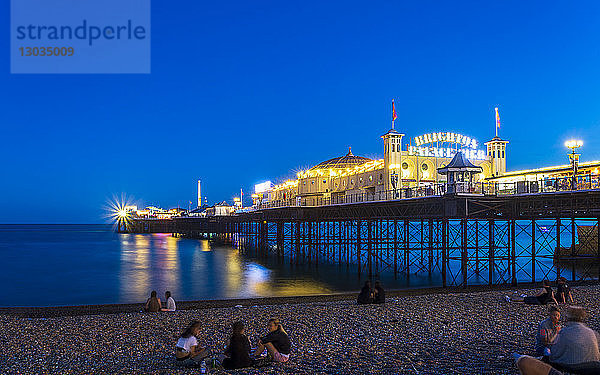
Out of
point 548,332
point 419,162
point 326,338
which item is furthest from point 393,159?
point 548,332

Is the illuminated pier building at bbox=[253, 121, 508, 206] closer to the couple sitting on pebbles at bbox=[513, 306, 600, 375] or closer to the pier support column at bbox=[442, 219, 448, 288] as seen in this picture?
the pier support column at bbox=[442, 219, 448, 288]

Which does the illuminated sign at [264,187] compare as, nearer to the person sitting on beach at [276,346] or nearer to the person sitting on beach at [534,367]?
the person sitting on beach at [276,346]

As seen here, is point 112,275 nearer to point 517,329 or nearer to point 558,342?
point 517,329

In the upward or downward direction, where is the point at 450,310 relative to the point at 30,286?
upward

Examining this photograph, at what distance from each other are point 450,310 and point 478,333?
10.5ft

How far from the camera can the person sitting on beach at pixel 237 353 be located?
8.48 meters

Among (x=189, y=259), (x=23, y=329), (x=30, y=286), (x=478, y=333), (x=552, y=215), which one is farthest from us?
(x=189, y=259)

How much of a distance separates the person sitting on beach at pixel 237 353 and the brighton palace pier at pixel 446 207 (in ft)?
53.3

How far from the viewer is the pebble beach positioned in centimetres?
873

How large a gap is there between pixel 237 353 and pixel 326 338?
123 inches

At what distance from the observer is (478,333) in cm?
1119

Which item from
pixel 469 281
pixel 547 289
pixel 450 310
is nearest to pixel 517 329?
pixel 450 310

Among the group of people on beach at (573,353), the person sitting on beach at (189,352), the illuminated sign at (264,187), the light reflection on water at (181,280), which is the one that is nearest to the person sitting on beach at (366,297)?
the person sitting on beach at (189,352)

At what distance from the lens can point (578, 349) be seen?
5.98 m
